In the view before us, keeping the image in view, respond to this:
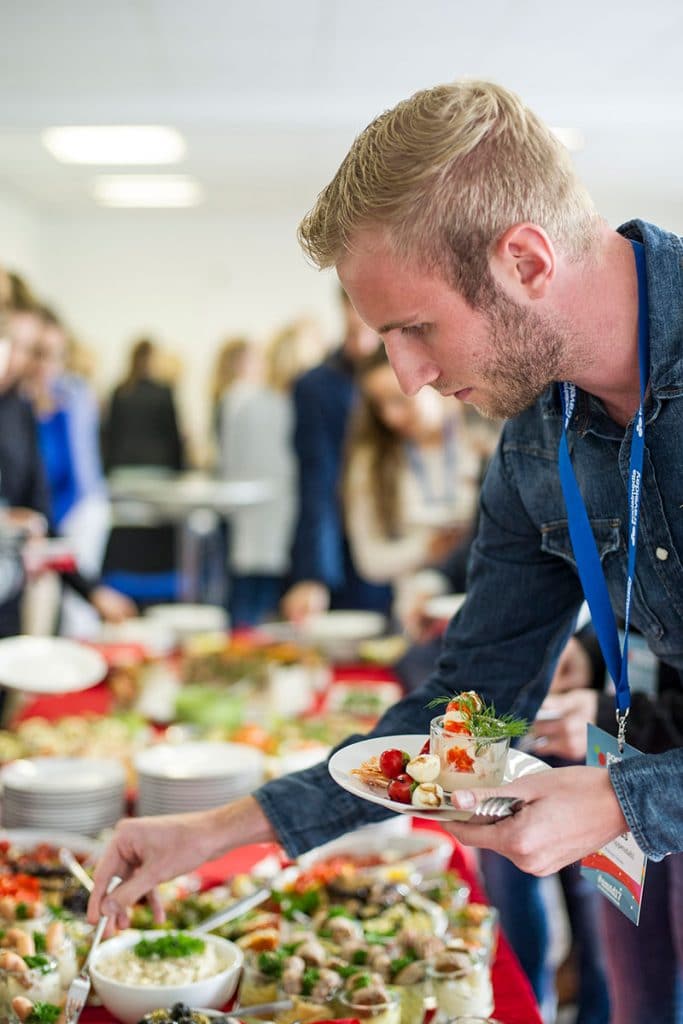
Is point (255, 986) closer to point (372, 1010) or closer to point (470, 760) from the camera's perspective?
point (372, 1010)

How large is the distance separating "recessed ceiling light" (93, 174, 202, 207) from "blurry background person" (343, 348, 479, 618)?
17.3ft

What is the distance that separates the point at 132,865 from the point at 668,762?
72cm

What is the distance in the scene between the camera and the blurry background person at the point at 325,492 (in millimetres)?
4191

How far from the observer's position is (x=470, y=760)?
1157 millimetres

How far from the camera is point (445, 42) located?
555 cm

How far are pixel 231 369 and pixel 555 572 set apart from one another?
261 inches

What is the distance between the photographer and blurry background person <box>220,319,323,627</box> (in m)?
7.02

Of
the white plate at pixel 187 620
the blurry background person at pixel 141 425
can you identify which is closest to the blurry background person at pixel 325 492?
the white plate at pixel 187 620

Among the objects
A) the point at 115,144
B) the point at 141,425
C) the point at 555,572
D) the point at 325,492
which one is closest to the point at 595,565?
the point at 555,572

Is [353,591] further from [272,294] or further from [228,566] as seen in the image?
[272,294]

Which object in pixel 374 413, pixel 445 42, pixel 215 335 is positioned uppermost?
pixel 445 42

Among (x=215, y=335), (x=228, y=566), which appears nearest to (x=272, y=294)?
(x=215, y=335)

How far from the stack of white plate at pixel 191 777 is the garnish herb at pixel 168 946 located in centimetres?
75

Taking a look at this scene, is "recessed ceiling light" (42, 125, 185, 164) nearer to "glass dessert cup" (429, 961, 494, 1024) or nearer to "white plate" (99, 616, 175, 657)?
"white plate" (99, 616, 175, 657)
